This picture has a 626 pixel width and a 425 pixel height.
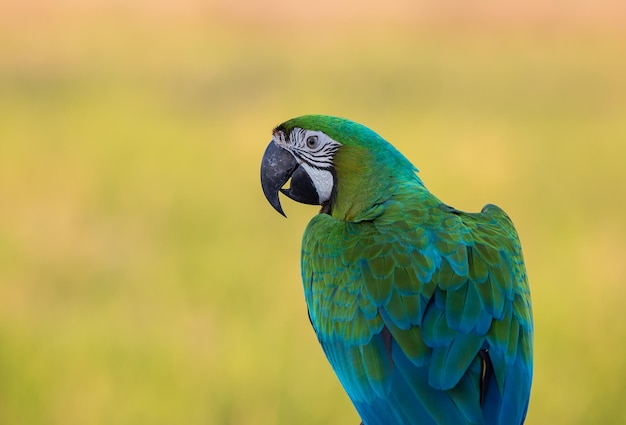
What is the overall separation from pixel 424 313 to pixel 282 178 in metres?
0.72

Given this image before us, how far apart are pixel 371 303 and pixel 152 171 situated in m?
4.33

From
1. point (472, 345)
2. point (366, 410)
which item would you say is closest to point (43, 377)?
point (366, 410)

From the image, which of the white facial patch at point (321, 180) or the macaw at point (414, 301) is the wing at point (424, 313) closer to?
the macaw at point (414, 301)

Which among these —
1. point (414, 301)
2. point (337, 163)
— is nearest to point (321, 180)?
point (337, 163)

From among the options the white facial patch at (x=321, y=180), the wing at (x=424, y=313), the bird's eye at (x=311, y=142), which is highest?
the bird's eye at (x=311, y=142)

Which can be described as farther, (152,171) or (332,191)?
(152,171)

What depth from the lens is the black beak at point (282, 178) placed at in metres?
2.44

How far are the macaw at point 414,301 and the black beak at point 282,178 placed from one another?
136mm

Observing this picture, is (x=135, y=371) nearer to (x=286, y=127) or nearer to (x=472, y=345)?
(x=286, y=127)

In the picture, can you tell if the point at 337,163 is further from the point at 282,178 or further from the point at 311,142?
the point at 282,178

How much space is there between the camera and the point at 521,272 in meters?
2.11

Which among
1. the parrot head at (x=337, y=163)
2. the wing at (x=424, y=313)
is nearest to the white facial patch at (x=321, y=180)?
the parrot head at (x=337, y=163)

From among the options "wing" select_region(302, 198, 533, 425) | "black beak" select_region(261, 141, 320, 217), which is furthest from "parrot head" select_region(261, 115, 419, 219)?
"wing" select_region(302, 198, 533, 425)

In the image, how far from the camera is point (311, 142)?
2361 millimetres
